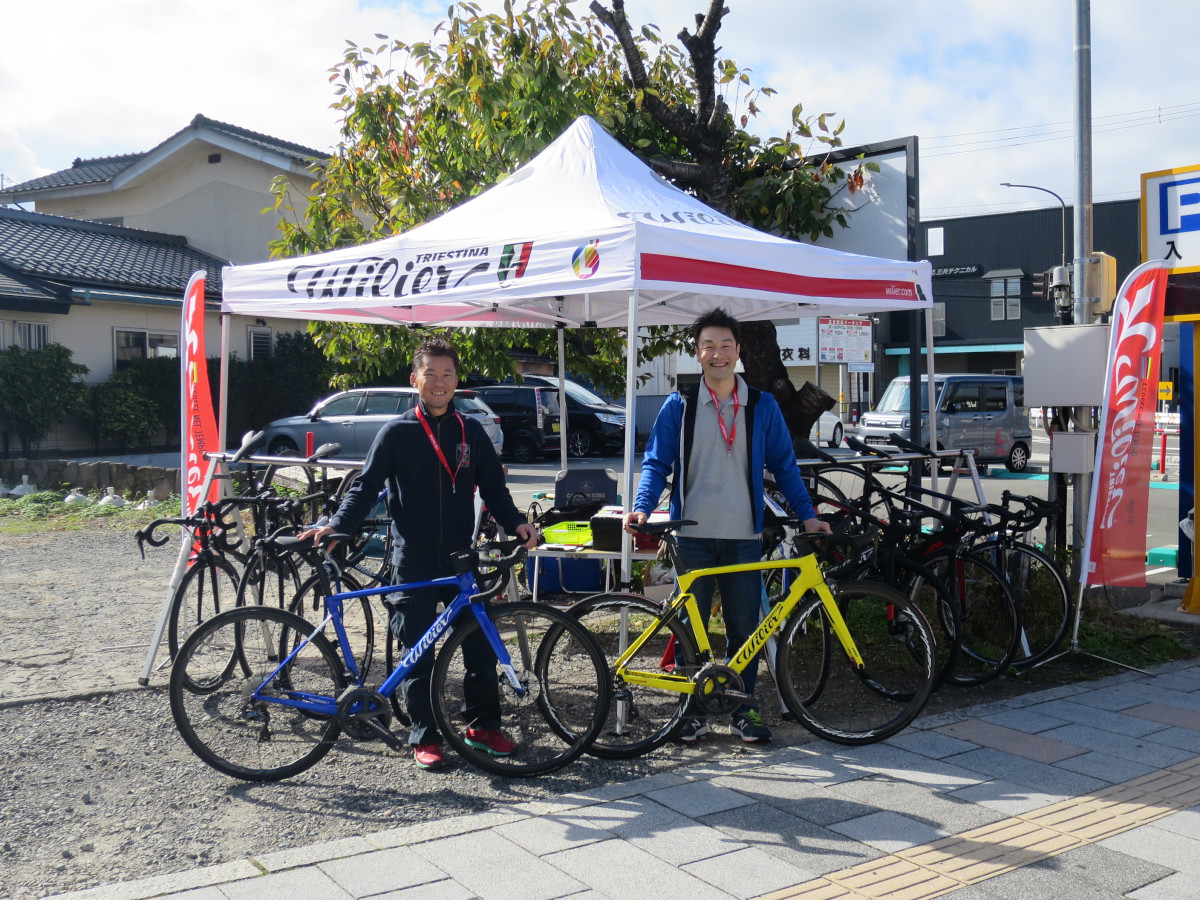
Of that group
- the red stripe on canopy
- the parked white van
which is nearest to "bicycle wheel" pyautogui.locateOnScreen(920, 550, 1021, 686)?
the red stripe on canopy

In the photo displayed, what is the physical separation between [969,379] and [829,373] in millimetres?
22483

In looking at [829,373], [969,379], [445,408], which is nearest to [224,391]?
[445,408]

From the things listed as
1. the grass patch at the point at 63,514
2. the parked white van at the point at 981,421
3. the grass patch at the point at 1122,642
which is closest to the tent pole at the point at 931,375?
the grass patch at the point at 1122,642

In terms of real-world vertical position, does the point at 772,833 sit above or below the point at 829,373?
below

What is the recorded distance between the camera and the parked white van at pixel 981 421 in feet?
65.1

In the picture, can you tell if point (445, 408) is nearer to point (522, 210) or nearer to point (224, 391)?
point (522, 210)

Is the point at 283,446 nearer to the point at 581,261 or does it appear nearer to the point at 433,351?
the point at 581,261

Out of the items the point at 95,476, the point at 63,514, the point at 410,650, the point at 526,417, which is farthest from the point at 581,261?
the point at 526,417

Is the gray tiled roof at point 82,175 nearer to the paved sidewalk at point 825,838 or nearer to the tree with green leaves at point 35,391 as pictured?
the tree with green leaves at point 35,391

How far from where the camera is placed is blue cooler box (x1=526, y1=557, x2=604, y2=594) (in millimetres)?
7230

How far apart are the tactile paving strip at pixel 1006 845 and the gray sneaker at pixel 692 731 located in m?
1.24

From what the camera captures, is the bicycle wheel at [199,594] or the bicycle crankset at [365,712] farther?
the bicycle wheel at [199,594]

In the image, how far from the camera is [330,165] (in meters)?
9.98

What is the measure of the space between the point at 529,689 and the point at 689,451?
1252 millimetres
